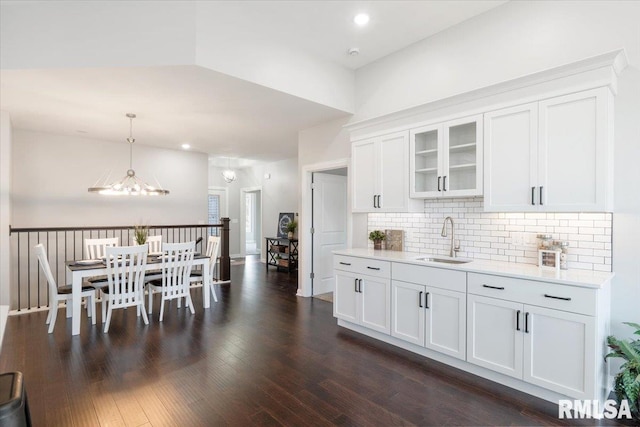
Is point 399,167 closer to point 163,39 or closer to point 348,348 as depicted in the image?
point 348,348

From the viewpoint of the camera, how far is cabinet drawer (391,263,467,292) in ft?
9.71

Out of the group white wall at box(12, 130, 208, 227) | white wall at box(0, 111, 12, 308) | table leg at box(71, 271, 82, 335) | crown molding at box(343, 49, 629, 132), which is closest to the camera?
crown molding at box(343, 49, 629, 132)

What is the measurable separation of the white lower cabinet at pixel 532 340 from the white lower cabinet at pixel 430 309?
0.11 m

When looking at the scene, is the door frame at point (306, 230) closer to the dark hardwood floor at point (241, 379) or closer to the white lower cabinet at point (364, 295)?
the dark hardwood floor at point (241, 379)

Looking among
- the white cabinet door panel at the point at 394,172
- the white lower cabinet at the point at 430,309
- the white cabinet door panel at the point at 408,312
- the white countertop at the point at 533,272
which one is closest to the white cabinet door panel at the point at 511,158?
the white countertop at the point at 533,272

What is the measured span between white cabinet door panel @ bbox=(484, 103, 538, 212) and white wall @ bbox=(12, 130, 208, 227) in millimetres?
6596

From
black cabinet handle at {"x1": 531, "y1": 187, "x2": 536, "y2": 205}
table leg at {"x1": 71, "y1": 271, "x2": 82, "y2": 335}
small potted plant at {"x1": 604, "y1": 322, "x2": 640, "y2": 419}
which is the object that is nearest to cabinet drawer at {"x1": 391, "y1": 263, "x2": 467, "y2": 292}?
black cabinet handle at {"x1": 531, "y1": 187, "x2": 536, "y2": 205}

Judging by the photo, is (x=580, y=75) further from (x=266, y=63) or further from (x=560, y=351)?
(x=266, y=63)

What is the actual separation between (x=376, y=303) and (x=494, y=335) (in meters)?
1.24

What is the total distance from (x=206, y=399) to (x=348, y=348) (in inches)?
59.9

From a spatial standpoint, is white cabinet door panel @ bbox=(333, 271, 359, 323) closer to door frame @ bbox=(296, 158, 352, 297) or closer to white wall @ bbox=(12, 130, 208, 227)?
door frame @ bbox=(296, 158, 352, 297)

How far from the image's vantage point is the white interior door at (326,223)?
572cm

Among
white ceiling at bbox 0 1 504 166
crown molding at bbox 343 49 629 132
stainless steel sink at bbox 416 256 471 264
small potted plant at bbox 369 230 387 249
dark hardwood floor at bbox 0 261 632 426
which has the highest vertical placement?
white ceiling at bbox 0 1 504 166

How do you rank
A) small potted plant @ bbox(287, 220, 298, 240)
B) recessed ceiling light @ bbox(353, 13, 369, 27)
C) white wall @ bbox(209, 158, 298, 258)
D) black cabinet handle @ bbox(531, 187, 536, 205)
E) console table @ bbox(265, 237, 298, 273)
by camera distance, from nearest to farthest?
black cabinet handle @ bbox(531, 187, 536, 205)
recessed ceiling light @ bbox(353, 13, 369, 27)
console table @ bbox(265, 237, 298, 273)
small potted plant @ bbox(287, 220, 298, 240)
white wall @ bbox(209, 158, 298, 258)
